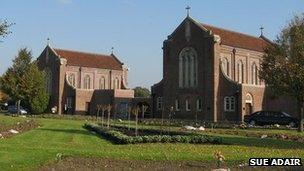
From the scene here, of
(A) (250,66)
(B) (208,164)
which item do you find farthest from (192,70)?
(B) (208,164)

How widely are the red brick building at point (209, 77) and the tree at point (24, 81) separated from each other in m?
15.8

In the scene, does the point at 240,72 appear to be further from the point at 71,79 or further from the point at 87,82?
the point at 87,82

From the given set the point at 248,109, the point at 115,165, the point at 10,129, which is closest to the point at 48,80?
the point at 248,109

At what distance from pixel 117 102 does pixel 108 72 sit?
17.9m

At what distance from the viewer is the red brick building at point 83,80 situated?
7625 centimetres

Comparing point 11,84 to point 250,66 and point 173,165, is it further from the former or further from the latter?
point 173,165

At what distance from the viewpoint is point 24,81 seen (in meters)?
62.8

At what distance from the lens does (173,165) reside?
1692 cm

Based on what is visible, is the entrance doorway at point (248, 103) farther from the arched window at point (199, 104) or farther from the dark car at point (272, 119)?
the arched window at point (199, 104)

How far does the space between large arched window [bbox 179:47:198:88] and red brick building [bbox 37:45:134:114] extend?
507 inches

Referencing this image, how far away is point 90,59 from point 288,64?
55.7 metres

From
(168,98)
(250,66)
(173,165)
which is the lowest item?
(173,165)

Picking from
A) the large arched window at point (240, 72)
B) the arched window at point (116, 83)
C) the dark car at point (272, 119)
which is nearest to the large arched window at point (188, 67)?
the large arched window at point (240, 72)

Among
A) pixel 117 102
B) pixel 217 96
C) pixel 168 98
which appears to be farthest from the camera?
pixel 117 102
